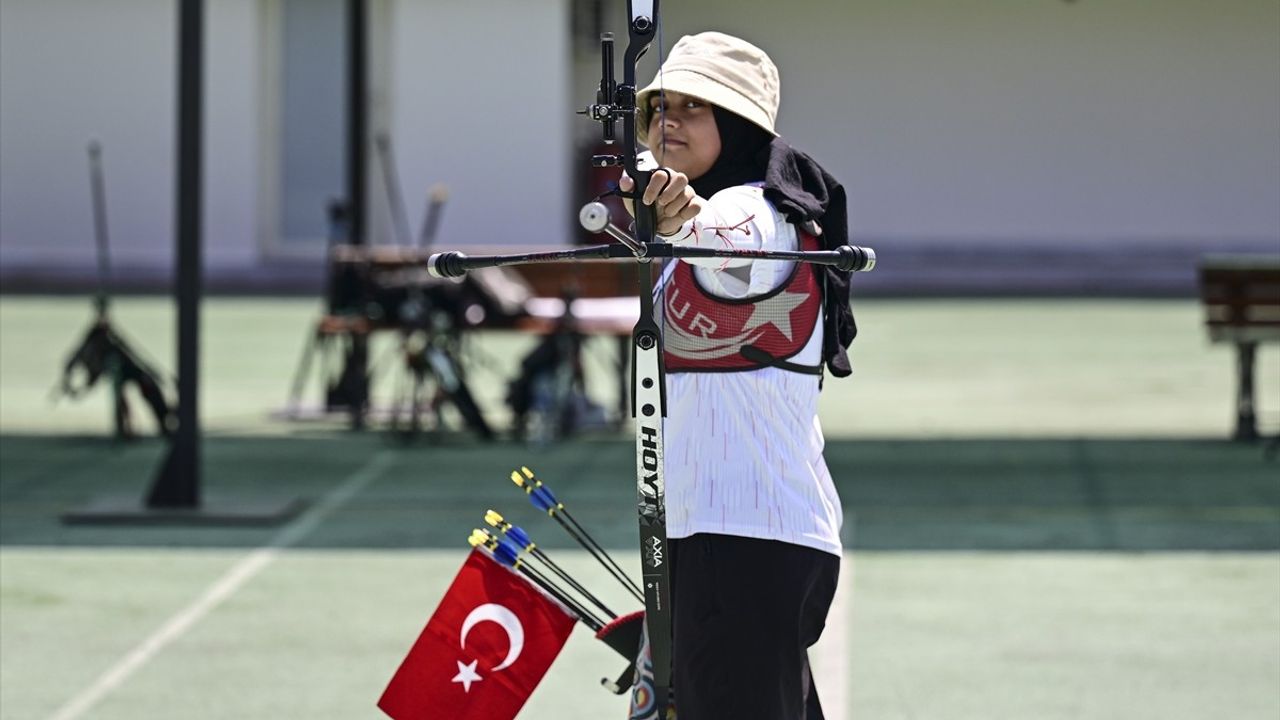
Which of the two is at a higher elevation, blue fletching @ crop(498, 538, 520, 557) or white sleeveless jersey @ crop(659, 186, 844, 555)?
white sleeveless jersey @ crop(659, 186, 844, 555)

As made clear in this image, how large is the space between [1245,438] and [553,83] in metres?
15.9

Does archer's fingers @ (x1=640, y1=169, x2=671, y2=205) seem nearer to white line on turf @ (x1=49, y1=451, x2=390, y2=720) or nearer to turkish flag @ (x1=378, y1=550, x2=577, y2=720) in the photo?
turkish flag @ (x1=378, y1=550, x2=577, y2=720)

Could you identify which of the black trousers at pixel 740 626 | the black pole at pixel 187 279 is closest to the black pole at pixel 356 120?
the black pole at pixel 187 279

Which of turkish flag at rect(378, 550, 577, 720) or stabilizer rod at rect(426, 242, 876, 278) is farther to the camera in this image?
turkish flag at rect(378, 550, 577, 720)

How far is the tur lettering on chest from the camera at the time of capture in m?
4.02

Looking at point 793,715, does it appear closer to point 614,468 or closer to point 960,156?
point 614,468

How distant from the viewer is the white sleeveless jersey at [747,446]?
3.99 meters

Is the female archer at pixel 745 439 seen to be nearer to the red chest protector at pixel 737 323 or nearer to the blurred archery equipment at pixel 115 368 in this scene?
the red chest protector at pixel 737 323

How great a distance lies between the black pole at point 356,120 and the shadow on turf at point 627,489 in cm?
197

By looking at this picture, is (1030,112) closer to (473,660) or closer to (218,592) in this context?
(218,592)

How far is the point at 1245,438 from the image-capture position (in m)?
11.8

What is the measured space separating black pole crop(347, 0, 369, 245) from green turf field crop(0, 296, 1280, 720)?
121 centimetres

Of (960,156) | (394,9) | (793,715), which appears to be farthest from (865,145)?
(793,715)

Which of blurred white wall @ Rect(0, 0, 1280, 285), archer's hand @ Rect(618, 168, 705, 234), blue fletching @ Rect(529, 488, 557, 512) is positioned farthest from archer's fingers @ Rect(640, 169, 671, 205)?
blurred white wall @ Rect(0, 0, 1280, 285)
